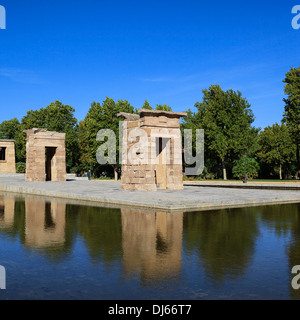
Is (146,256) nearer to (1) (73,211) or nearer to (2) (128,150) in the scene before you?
(1) (73,211)

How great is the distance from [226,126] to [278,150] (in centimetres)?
890

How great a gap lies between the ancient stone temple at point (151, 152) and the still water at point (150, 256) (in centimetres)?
1101

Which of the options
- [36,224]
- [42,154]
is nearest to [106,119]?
[42,154]

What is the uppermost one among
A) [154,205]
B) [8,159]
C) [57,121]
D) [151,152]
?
[57,121]

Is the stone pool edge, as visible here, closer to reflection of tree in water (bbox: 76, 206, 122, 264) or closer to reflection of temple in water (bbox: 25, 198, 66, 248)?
reflection of tree in water (bbox: 76, 206, 122, 264)

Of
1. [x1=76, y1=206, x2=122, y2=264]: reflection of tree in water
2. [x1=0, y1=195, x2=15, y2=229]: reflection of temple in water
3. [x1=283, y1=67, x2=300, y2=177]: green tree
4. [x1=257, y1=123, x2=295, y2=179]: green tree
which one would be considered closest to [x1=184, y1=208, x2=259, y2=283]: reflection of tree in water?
[x1=76, y1=206, x2=122, y2=264]: reflection of tree in water

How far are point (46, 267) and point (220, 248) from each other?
11.4 ft

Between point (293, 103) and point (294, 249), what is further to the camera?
point (293, 103)

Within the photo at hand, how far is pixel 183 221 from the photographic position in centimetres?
1109

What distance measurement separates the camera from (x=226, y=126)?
45688mm

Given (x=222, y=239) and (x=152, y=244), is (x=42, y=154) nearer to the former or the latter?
(x=152, y=244)

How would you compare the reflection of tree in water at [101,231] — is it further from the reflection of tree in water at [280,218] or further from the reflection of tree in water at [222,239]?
the reflection of tree in water at [280,218]

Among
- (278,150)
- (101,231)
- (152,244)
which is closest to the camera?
(152,244)

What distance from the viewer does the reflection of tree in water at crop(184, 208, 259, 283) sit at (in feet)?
20.2
